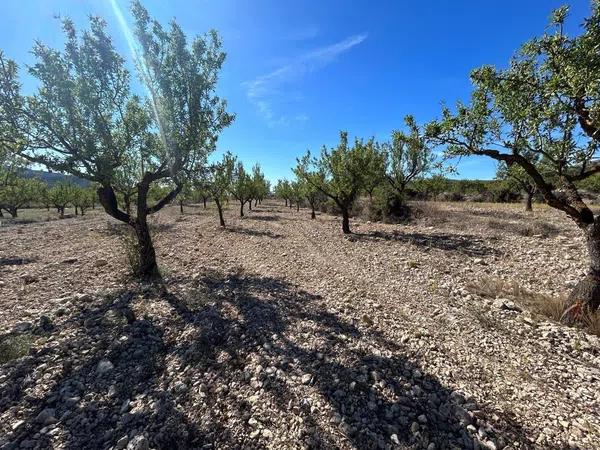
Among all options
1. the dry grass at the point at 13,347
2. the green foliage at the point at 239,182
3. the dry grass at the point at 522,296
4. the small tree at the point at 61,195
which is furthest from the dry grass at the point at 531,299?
the small tree at the point at 61,195

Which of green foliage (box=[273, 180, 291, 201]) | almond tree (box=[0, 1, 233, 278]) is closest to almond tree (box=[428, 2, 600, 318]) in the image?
almond tree (box=[0, 1, 233, 278])

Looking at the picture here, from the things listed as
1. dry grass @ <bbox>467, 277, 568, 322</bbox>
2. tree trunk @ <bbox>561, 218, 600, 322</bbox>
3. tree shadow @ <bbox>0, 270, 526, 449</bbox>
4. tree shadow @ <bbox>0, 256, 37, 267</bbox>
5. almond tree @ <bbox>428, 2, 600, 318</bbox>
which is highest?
almond tree @ <bbox>428, 2, 600, 318</bbox>

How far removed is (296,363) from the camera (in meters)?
5.25

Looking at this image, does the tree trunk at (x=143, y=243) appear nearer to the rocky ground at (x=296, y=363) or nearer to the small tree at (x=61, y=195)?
the rocky ground at (x=296, y=363)

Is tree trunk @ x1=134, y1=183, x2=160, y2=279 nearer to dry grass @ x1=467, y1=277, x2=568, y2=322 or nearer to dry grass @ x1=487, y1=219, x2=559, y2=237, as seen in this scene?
dry grass @ x1=467, y1=277, x2=568, y2=322

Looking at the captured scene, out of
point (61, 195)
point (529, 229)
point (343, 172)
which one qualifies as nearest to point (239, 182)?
point (343, 172)

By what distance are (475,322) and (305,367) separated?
4703 millimetres

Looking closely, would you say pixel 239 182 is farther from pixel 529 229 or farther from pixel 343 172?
pixel 529 229

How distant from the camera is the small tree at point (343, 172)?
19.3 m

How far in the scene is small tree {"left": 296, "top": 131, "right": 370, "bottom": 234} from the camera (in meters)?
19.3

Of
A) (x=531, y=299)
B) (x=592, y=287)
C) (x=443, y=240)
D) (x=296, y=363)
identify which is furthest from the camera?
(x=443, y=240)

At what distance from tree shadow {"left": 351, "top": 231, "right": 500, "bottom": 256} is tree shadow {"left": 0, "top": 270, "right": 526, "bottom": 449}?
397 inches

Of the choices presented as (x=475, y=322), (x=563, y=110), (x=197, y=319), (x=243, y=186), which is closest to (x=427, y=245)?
(x=475, y=322)

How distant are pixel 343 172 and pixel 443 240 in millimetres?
8432
